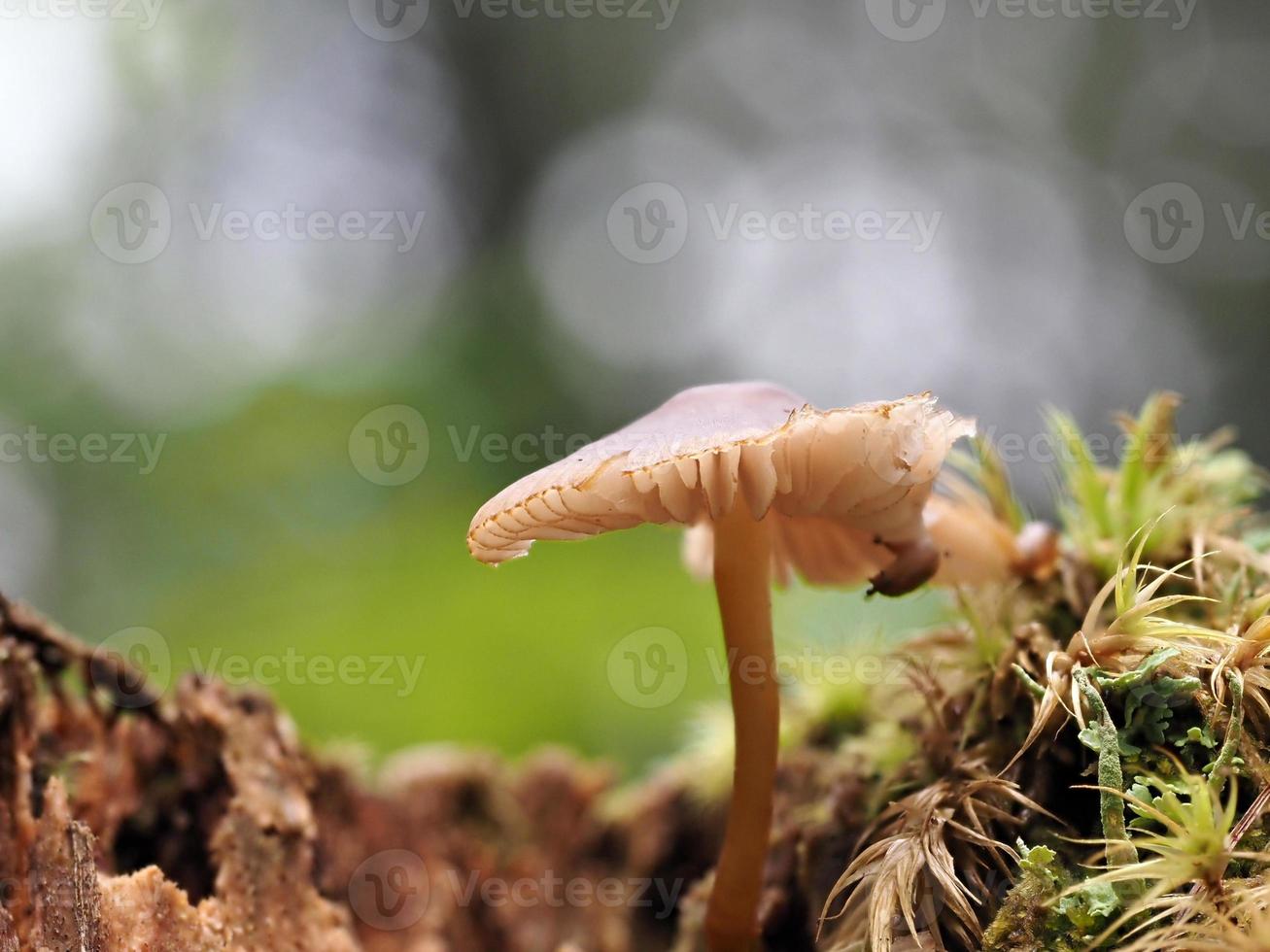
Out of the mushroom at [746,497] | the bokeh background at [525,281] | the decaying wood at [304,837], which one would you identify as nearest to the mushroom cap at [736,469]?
the mushroom at [746,497]

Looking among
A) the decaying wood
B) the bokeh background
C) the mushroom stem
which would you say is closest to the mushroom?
the mushroom stem

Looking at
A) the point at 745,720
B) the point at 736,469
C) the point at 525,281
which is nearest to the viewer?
the point at 736,469

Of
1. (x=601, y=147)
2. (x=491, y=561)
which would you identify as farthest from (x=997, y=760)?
(x=601, y=147)

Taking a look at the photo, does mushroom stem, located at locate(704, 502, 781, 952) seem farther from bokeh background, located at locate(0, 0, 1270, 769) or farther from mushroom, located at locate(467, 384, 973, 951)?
bokeh background, located at locate(0, 0, 1270, 769)

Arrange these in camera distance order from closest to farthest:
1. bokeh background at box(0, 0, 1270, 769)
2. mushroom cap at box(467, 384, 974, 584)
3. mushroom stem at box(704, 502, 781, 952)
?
1. mushroom cap at box(467, 384, 974, 584)
2. mushroom stem at box(704, 502, 781, 952)
3. bokeh background at box(0, 0, 1270, 769)

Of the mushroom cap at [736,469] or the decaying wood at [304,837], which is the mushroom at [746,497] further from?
the decaying wood at [304,837]

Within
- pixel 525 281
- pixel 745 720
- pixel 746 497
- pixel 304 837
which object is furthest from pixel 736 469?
pixel 525 281

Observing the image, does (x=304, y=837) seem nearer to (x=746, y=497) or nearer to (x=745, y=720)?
(x=745, y=720)
